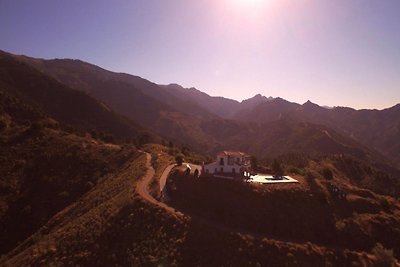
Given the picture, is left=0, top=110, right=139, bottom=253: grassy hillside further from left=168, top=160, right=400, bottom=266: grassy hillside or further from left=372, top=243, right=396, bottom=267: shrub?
left=372, top=243, right=396, bottom=267: shrub

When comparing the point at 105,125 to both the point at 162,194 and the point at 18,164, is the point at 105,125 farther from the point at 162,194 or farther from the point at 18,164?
the point at 162,194

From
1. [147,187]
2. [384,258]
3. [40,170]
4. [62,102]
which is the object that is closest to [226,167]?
[147,187]

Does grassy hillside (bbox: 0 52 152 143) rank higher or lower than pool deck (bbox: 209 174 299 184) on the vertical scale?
higher

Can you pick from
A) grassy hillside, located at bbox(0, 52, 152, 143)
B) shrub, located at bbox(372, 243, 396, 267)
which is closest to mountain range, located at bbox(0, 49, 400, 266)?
shrub, located at bbox(372, 243, 396, 267)

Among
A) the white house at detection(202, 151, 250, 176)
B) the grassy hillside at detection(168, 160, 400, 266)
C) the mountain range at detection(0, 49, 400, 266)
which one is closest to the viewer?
the mountain range at detection(0, 49, 400, 266)

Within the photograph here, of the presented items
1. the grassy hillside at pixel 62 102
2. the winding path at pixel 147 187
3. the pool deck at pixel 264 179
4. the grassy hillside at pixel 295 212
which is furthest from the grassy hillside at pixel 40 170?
the grassy hillside at pixel 62 102

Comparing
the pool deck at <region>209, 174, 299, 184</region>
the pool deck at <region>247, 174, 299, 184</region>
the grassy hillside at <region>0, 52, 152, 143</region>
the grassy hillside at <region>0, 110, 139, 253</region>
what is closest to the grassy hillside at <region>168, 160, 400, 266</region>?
the pool deck at <region>209, 174, 299, 184</region>

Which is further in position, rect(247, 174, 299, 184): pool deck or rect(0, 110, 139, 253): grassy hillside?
rect(0, 110, 139, 253): grassy hillside

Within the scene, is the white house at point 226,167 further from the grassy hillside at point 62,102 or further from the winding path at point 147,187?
the grassy hillside at point 62,102

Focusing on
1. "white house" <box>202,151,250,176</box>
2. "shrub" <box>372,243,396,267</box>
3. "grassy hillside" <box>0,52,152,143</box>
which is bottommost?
"shrub" <box>372,243,396,267</box>

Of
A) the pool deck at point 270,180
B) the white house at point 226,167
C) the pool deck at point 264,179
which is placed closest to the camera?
the pool deck at point 264,179

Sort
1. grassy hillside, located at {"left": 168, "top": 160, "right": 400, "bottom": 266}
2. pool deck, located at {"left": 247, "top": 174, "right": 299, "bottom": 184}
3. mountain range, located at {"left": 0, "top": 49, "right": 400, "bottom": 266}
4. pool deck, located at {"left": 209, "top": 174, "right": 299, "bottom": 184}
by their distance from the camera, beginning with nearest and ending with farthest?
mountain range, located at {"left": 0, "top": 49, "right": 400, "bottom": 266} → grassy hillside, located at {"left": 168, "top": 160, "right": 400, "bottom": 266} → pool deck, located at {"left": 209, "top": 174, "right": 299, "bottom": 184} → pool deck, located at {"left": 247, "top": 174, "right": 299, "bottom": 184}

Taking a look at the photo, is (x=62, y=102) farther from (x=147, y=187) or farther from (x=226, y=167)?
(x=226, y=167)

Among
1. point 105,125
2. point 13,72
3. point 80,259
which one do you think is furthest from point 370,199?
point 13,72
